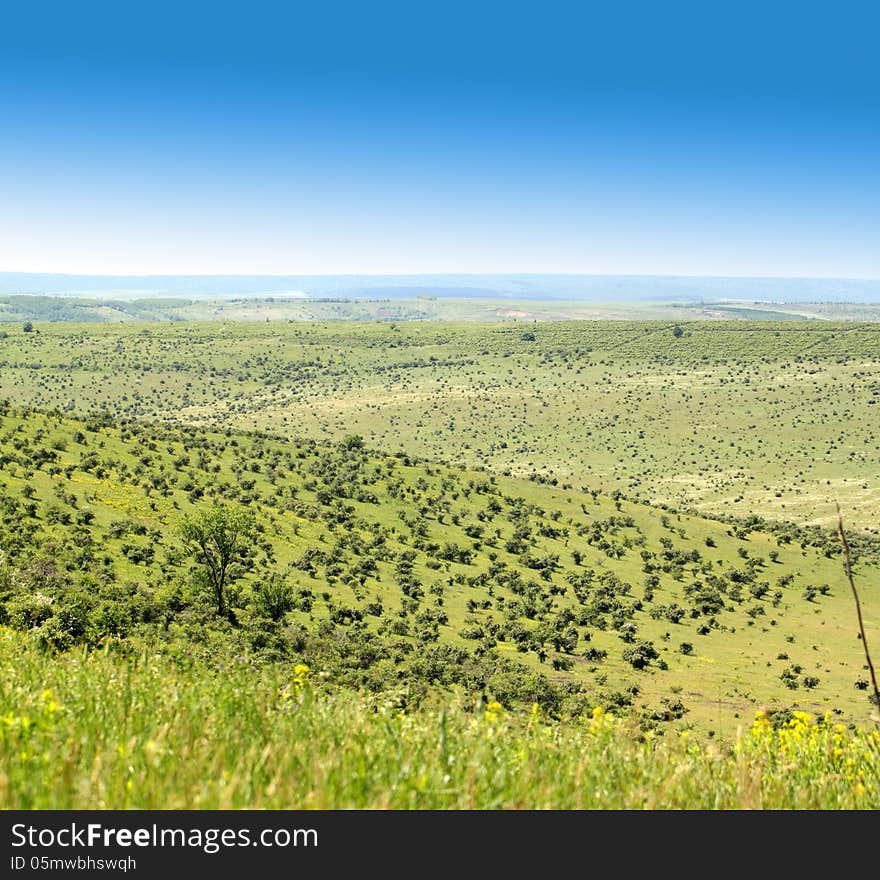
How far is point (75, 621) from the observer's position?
22.0 m

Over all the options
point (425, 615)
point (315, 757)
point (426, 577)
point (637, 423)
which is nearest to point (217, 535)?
point (425, 615)

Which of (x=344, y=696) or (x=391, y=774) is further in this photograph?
(x=344, y=696)

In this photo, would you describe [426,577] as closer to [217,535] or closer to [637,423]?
[217,535]

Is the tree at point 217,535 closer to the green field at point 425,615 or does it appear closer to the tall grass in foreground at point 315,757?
the green field at point 425,615

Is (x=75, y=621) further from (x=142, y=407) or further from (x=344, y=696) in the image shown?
(x=142, y=407)

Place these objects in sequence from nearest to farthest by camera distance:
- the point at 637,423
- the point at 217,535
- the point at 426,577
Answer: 1. the point at 217,535
2. the point at 426,577
3. the point at 637,423

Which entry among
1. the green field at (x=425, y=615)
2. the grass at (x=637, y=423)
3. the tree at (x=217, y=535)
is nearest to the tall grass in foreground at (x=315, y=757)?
the green field at (x=425, y=615)

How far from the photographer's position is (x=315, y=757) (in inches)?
172

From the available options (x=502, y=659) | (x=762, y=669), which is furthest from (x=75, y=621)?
(x=762, y=669)

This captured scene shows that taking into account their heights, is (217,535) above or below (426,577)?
above

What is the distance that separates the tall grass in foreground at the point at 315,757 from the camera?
157 inches

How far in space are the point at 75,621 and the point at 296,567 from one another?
30839mm

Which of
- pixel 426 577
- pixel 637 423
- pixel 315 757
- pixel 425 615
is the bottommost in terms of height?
pixel 426 577
